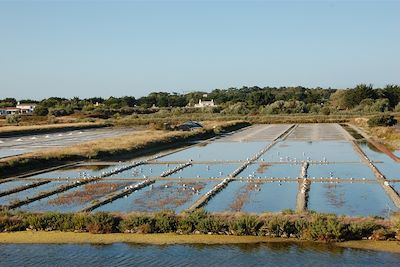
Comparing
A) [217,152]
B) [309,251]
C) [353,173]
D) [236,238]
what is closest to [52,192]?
[236,238]

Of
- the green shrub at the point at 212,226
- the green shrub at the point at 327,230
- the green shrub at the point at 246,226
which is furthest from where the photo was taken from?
the green shrub at the point at 212,226

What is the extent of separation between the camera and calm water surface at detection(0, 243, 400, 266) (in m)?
8.47

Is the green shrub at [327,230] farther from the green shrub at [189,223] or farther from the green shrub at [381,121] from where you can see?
the green shrub at [381,121]

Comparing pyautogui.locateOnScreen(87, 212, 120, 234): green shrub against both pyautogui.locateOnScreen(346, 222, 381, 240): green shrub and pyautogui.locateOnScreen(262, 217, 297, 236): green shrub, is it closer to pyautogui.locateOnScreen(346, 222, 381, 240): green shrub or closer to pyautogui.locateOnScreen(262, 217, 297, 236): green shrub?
pyautogui.locateOnScreen(262, 217, 297, 236): green shrub

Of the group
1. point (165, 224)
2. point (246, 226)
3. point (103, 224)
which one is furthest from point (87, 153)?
point (246, 226)

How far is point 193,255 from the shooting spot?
895cm

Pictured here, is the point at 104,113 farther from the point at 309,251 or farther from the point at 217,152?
the point at 309,251

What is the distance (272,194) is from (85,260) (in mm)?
6155

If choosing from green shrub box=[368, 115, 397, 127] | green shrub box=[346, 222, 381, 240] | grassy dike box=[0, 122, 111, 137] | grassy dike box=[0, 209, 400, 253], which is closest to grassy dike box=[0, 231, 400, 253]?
grassy dike box=[0, 209, 400, 253]

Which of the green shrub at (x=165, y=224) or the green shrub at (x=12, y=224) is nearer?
the green shrub at (x=165, y=224)

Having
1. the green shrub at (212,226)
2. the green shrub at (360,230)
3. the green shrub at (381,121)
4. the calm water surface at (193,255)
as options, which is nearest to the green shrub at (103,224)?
the calm water surface at (193,255)

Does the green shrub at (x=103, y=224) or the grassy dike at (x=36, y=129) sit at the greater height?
the green shrub at (x=103, y=224)

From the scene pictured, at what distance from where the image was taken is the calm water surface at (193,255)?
847 cm

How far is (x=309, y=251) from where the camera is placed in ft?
29.2
